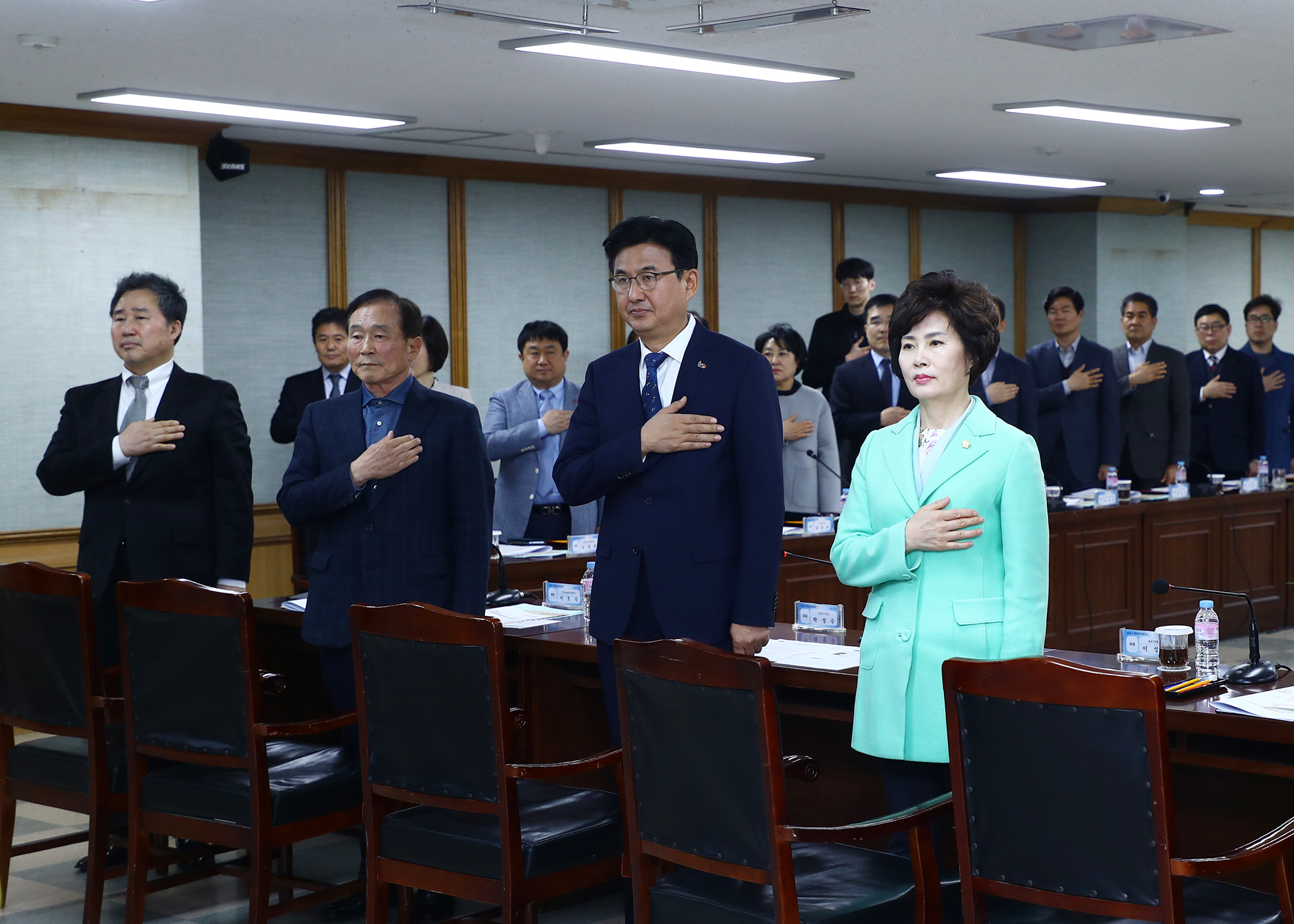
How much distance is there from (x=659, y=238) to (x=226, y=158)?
197 inches

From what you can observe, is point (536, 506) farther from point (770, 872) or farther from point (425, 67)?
point (770, 872)

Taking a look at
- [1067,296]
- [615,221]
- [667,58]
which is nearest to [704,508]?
[667,58]

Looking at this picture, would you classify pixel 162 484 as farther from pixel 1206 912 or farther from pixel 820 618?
pixel 1206 912

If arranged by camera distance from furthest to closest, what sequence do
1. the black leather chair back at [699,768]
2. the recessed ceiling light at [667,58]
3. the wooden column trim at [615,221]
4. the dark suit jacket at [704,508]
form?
the wooden column trim at [615,221] → the recessed ceiling light at [667,58] → the dark suit jacket at [704,508] → the black leather chair back at [699,768]

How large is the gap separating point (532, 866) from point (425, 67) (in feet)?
12.9

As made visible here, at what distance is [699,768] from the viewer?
2688mm

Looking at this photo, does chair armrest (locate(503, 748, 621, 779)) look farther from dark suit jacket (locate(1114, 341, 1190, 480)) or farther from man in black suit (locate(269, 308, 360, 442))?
dark suit jacket (locate(1114, 341, 1190, 480))

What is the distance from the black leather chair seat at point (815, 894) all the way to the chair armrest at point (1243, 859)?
1.84 feet

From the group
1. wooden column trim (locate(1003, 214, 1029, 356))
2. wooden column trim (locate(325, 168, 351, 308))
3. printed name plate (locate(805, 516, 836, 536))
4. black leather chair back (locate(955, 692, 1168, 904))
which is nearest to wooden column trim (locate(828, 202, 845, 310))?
wooden column trim (locate(1003, 214, 1029, 356))

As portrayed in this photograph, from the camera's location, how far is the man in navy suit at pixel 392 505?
3.80 metres

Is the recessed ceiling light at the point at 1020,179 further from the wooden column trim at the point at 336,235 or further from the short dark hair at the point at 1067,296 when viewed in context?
the wooden column trim at the point at 336,235

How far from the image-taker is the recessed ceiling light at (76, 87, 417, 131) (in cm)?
652

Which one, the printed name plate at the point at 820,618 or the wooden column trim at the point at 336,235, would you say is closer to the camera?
the printed name plate at the point at 820,618

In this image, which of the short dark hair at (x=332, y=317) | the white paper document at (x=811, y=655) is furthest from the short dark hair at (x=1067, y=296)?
the white paper document at (x=811, y=655)
